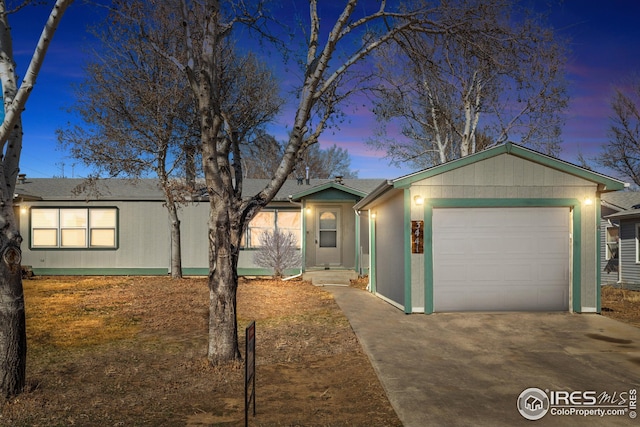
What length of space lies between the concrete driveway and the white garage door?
371 mm

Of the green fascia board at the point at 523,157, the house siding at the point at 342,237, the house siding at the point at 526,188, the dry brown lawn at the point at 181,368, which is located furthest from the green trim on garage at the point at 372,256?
the green fascia board at the point at 523,157

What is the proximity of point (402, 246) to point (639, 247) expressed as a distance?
1113cm

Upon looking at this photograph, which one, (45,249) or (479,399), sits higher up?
(45,249)

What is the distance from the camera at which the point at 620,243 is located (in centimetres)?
1800

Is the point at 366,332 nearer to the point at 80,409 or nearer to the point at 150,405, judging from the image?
the point at 150,405

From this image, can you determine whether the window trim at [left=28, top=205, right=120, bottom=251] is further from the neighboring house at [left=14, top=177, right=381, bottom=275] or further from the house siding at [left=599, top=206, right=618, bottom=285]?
the house siding at [left=599, top=206, right=618, bottom=285]

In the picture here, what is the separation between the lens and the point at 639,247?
17094 mm

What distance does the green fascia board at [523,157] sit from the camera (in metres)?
10.4

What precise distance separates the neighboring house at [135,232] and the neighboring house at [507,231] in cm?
786

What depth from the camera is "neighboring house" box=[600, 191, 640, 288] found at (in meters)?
17.2

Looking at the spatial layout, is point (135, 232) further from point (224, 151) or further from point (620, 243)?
point (620, 243)

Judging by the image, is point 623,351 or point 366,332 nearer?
point 623,351

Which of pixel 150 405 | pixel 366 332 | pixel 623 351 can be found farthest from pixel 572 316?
pixel 150 405

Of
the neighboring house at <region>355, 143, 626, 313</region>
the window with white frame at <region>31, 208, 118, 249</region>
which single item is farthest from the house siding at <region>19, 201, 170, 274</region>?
the neighboring house at <region>355, 143, 626, 313</region>
